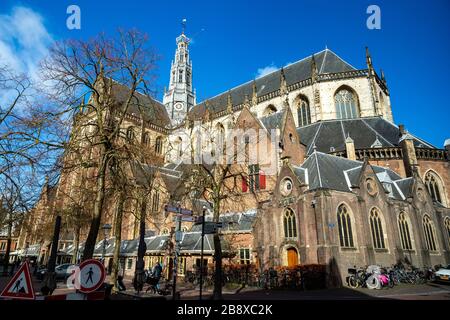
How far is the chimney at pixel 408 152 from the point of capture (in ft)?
87.4

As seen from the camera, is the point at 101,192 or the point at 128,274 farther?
the point at 128,274

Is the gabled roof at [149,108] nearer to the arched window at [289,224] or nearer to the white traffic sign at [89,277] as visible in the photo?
the white traffic sign at [89,277]

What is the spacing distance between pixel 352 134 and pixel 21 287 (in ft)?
108

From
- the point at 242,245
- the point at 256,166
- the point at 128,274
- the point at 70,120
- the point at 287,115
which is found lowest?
the point at 128,274

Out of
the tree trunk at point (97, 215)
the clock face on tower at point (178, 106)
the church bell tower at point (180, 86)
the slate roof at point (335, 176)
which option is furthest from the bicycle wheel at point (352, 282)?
the clock face on tower at point (178, 106)

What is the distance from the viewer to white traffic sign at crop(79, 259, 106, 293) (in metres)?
5.36

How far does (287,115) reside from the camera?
2864 cm

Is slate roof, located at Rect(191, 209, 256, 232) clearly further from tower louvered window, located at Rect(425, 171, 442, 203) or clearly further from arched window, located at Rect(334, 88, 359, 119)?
arched window, located at Rect(334, 88, 359, 119)

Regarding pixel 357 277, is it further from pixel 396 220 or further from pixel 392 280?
pixel 396 220

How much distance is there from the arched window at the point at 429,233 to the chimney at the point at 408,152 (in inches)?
173

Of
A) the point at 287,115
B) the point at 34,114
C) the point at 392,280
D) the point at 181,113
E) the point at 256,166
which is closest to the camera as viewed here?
the point at 34,114

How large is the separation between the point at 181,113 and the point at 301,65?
2498 cm
